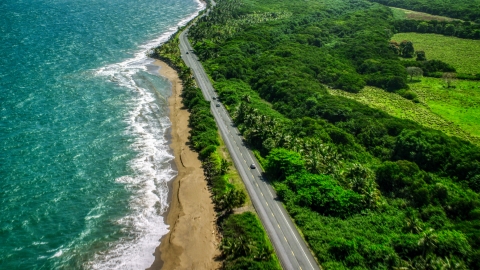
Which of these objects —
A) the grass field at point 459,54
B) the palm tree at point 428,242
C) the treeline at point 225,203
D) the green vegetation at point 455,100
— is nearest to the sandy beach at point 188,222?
the treeline at point 225,203

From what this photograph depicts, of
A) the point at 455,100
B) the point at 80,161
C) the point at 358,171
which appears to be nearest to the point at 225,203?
the point at 358,171

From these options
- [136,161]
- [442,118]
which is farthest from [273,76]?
[136,161]

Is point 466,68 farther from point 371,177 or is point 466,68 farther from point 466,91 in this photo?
point 371,177

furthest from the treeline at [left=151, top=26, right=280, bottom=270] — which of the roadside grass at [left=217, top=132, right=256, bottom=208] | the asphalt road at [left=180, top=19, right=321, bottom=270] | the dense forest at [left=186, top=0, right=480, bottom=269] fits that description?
the dense forest at [left=186, top=0, right=480, bottom=269]

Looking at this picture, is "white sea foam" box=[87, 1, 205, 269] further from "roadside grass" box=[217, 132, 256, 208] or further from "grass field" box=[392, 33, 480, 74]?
"grass field" box=[392, 33, 480, 74]

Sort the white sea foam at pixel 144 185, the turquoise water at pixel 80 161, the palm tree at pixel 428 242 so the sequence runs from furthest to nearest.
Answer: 1. the turquoise water at pixel 80 161
2. the white sea foam at pixel 144 185
3. the palm tree at pixel 428 242

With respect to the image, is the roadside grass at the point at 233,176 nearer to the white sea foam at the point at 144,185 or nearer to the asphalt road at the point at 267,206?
the asphalt road at the point at 267,206
